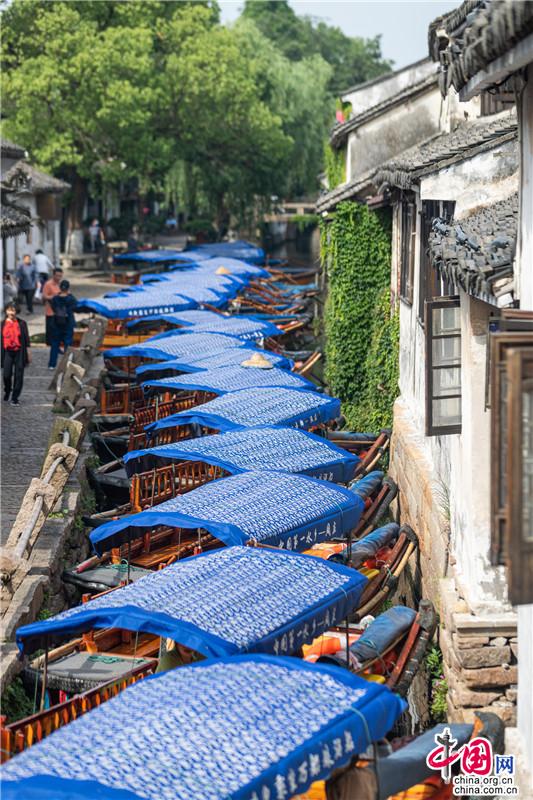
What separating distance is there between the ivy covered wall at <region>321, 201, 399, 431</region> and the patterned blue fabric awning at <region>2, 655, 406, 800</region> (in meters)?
12.4

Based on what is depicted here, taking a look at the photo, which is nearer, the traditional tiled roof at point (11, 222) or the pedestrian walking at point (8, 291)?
the traditional tiled roof at point (11, 222)

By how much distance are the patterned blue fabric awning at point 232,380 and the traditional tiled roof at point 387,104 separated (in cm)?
770

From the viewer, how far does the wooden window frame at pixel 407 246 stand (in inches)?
620

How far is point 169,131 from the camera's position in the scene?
4494cm

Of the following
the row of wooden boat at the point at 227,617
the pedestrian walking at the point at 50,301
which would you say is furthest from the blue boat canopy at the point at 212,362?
the pedestrian walking at the point at 50,301

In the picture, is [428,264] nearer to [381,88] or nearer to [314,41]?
[381,88]

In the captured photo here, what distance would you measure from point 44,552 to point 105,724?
21.3ft

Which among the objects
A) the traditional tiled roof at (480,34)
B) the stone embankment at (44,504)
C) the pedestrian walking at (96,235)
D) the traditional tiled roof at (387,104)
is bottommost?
the stone embankment at (44,504)

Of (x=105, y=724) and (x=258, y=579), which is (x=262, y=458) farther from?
(x=105, y=724)

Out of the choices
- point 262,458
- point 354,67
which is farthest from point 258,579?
point 354,67

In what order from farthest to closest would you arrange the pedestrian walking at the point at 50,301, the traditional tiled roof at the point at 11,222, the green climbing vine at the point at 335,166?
the green climbing vine at the point at 335,166 → the pedestrian walking at the point at 50,301 → the traditional tiled roof at the point at 11,222

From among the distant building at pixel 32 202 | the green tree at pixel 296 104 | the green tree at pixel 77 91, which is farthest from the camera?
the green tree at pixel 296 104

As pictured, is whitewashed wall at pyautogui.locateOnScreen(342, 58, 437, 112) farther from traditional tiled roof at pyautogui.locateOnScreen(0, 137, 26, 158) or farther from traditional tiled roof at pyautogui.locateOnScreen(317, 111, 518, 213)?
traditional tiled roof at pyautogui.locateOnScreen(0, 137, 26, 158)

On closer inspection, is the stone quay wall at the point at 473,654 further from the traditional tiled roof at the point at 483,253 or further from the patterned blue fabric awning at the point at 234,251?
the patterned blue fabric awning at the point at 234,251
